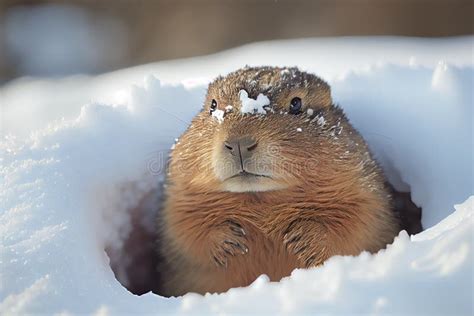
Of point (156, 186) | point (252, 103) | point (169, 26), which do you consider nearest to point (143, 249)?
point (156, 186)

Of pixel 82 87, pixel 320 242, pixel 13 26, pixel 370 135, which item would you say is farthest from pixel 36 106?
pixel 13 26

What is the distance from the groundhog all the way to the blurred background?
424cm

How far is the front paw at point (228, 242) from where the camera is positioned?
6.75 feet

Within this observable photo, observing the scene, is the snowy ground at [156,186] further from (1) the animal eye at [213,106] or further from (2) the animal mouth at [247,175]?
(2) the animal mouth at [247,175]

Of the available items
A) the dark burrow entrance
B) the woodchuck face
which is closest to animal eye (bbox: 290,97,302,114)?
the woodchuck face

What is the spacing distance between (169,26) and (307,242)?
541 cm

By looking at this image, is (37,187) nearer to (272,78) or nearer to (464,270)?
(272,78)

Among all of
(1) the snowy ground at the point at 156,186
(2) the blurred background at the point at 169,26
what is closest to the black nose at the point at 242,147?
(1) the snowy ground at the point at 156,186

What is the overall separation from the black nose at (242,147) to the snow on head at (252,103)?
16 cm

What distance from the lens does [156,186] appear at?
2.43 m

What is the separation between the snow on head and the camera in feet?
6.45

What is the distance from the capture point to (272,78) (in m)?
2.10

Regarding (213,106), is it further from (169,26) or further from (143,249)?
(169,26)

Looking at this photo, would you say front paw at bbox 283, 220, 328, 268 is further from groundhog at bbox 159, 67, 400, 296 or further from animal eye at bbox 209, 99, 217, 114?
animal eye at bbox 209, 99, 217, 114
